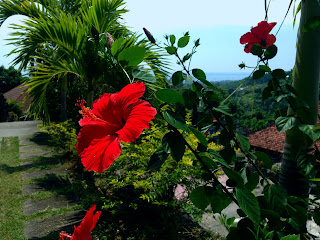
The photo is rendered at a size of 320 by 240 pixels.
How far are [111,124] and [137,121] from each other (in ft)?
0.36

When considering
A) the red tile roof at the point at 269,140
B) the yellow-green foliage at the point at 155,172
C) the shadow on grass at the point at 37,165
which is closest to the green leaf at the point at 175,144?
the yellow-green foliage at the point at 155,172

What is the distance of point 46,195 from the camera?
13.8 ft

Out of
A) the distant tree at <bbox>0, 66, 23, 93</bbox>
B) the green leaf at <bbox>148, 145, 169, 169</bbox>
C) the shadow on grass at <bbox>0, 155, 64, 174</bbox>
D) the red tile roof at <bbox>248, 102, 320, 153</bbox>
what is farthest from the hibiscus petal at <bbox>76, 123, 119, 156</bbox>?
the distant tree at <bbox>0, 66, 23, 93</bbox>

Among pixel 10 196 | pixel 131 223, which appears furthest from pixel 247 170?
pixel 10 196

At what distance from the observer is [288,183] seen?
104 centimetres

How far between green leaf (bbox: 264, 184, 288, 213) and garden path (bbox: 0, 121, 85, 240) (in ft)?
9.69

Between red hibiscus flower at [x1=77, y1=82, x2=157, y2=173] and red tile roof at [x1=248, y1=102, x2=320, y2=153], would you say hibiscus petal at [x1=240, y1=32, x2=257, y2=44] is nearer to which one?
red hibiscus flower at [x1=77, y1=82, x2=157, y2=173]

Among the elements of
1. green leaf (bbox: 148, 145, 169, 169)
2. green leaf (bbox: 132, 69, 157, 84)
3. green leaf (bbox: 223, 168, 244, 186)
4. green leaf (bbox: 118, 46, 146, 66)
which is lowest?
green leaf (bbox: 223, 168, 244, 186)

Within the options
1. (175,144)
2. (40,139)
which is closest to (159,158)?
(175,144)

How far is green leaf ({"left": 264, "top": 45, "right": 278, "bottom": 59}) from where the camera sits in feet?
→ 2.94

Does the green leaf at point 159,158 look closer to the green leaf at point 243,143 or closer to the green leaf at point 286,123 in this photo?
the green leaf at point 243,143

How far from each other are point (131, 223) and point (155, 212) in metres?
0.35

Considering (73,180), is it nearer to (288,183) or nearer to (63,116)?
(63,116)

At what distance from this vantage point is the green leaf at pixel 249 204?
0.57m
